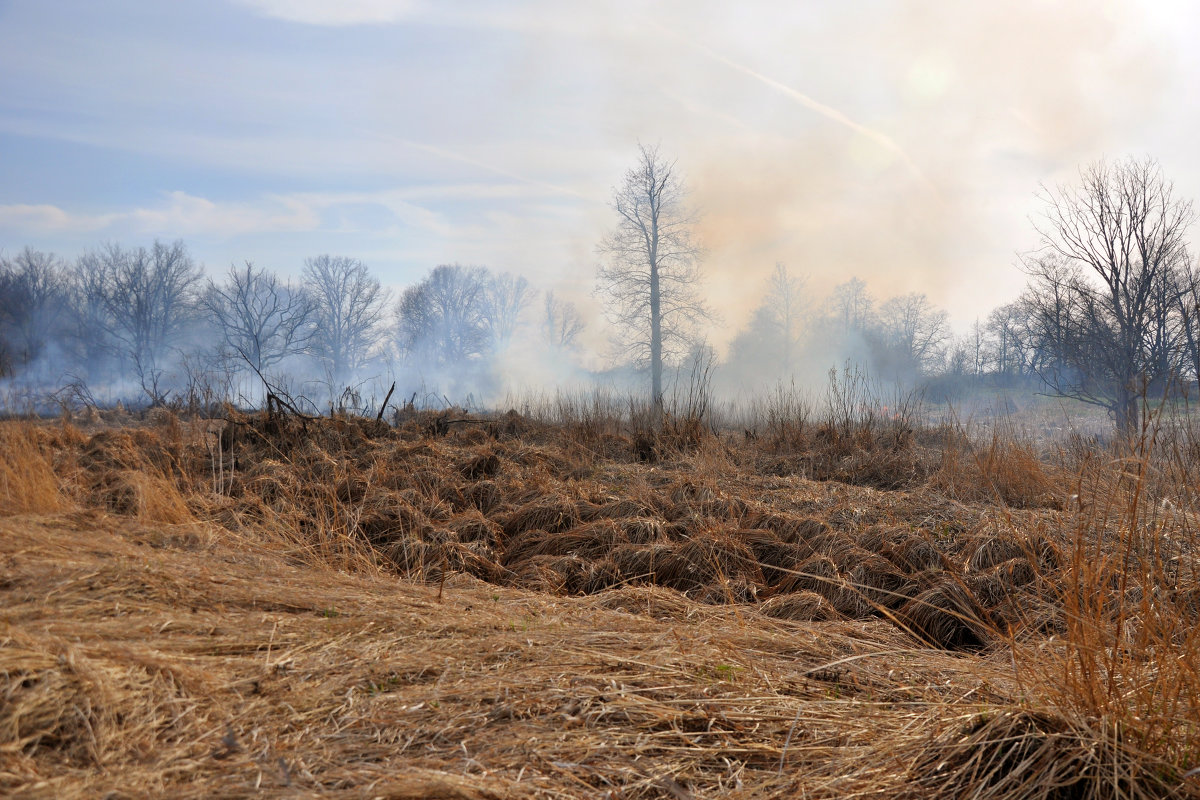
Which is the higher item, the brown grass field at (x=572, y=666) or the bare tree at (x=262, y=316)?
the bare tree at (x=262, y=316)

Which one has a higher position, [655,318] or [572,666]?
[655,318]

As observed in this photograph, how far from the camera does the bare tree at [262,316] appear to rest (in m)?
36.6

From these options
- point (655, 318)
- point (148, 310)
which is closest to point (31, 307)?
point (148, 310)

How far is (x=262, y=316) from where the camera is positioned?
37.8 m

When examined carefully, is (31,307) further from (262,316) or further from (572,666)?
(572,666)

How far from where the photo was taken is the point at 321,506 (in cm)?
660

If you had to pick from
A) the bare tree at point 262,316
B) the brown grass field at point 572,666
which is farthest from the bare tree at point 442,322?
the brown grass field at point 572,666

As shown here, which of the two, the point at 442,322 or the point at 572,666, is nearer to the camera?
the point at 572,666

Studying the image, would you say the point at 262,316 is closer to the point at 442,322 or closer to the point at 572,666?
the point at 442,322

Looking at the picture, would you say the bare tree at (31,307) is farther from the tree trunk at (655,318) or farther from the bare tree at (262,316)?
the tree trunk at (655,318)

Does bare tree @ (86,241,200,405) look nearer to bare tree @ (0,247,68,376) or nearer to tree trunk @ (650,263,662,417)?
bare tree @ (0,247,68,376)

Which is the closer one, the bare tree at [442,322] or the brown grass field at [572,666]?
the brown grass field at [572,666]

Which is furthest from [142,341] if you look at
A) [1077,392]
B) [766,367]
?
[1077,392]

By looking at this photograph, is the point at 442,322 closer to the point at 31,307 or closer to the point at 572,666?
the point at 31,307
